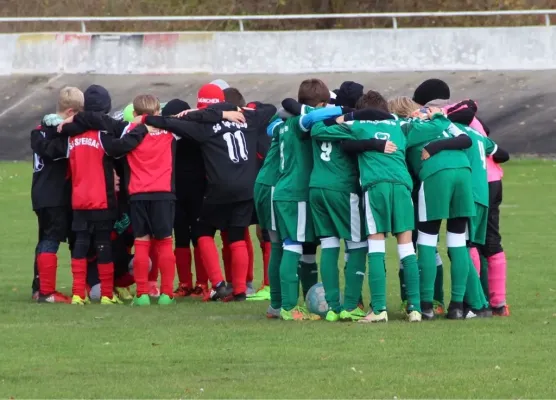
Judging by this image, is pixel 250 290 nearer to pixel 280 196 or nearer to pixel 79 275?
pixel 79 275

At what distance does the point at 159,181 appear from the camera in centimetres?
1246

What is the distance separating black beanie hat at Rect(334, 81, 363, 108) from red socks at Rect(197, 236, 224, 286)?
84.1 inches

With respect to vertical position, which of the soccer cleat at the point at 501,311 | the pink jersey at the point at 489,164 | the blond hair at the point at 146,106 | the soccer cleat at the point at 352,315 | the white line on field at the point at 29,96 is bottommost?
the soccer cleat at the point at 501,311

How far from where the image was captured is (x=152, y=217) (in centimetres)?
1254

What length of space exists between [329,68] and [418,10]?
6.35 meters

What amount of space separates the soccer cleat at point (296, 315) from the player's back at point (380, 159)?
4.18 ft

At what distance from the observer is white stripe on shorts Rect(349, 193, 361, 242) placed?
424 inches

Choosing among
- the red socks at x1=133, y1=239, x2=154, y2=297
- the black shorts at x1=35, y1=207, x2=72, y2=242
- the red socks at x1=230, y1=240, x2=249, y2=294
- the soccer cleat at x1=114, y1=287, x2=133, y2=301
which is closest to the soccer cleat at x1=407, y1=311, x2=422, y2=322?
the red socks at x1=230, y1=240, x2=249, y2=294

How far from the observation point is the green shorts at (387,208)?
1058 cm

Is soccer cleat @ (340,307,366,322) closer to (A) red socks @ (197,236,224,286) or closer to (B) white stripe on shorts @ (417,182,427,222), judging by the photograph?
(B) white stripe on shorts @ (417,182,427,222)

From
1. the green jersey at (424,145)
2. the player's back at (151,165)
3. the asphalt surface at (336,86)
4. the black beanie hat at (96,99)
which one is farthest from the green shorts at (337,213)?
the asphalt surface at (336,86)

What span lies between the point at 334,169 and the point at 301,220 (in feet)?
1.75

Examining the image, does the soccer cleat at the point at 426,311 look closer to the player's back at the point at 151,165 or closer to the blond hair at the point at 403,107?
the blond hair at the point at 403,107

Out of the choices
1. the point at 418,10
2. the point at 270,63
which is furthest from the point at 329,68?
the point at 418,10
